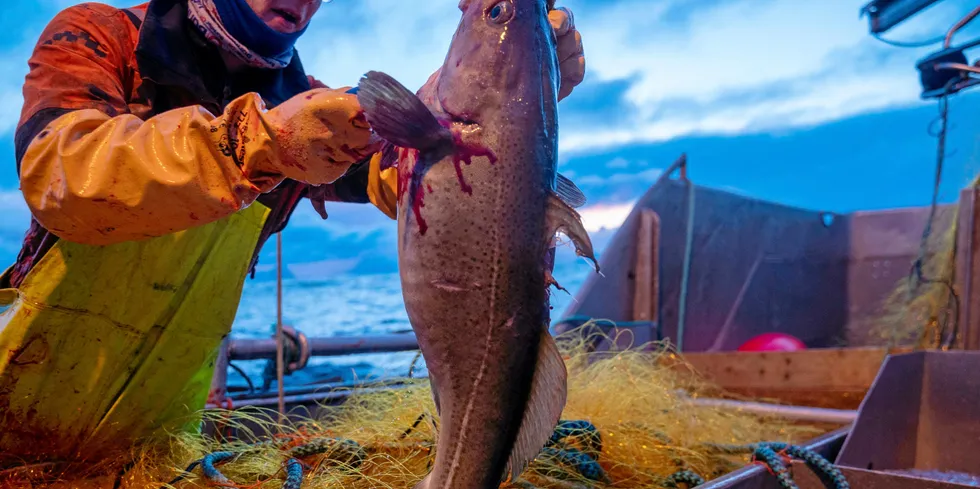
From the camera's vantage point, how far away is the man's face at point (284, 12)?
243 cm

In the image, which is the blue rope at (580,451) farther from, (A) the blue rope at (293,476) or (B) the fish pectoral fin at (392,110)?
(B) the fish pectoral fin at (392,110)

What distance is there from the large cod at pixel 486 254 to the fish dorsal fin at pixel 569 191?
0.13m

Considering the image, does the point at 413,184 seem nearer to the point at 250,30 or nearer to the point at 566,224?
the point at 566,224

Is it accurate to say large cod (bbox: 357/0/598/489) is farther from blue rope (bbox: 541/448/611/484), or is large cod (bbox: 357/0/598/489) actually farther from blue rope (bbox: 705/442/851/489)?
blue rope (bbox: 705/442/851/489)

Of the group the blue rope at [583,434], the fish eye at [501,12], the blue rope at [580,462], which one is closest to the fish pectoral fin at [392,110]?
the fish eye at [501,12]

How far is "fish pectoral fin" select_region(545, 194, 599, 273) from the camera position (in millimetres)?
1457

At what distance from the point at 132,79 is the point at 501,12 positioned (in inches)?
57.4

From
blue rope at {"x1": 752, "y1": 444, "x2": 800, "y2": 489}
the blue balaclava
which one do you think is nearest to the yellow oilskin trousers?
the blue balaclava

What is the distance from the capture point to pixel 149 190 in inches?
59.9

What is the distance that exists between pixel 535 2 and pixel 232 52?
1.28 m

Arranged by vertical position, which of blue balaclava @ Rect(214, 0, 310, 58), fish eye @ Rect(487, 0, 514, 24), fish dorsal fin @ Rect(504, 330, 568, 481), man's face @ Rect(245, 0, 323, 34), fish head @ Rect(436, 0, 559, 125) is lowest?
fish dorsal fin @ Rect(504, 330, 568, 481)

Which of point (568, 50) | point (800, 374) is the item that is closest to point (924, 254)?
point (800, 374)

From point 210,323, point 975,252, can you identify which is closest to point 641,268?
point 975,252

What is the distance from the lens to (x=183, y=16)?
2283 millimetres
